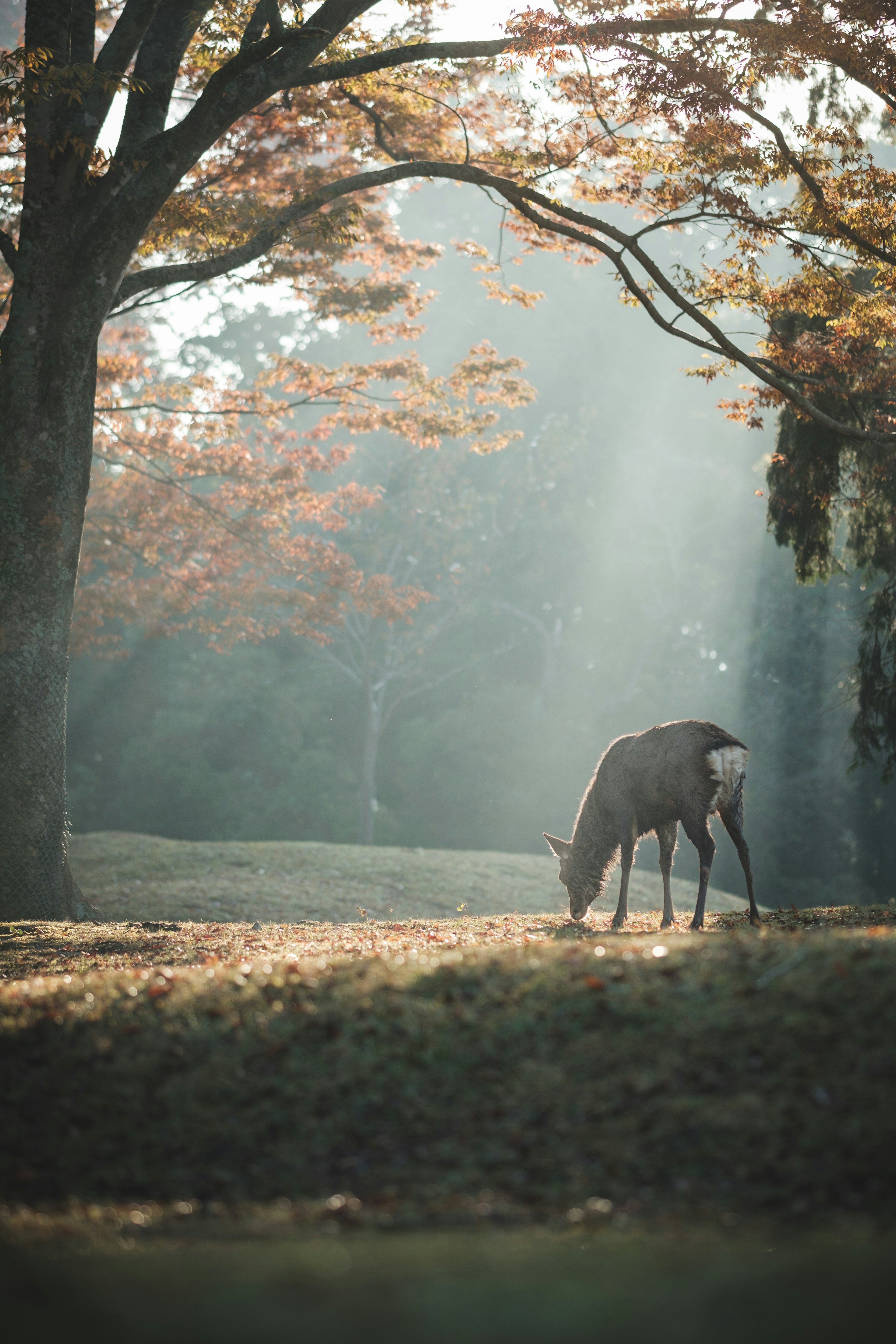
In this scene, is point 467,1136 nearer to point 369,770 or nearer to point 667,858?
point 667,858

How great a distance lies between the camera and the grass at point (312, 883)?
1380 cm

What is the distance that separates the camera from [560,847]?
37.1 ft

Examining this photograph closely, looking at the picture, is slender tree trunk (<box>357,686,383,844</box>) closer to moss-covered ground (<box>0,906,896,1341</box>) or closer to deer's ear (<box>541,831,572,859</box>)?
deer's ear (<box>541,831,572,859</box>)

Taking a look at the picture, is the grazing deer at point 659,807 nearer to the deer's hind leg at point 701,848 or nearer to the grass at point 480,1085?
the deer's hind leg at point 701,848

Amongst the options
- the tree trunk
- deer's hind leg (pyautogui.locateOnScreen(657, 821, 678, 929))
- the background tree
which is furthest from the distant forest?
the tree trunk

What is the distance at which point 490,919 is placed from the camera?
11523 millimetres

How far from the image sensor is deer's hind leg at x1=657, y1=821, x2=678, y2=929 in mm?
9656

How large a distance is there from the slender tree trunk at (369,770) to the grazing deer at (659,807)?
57.7 feet

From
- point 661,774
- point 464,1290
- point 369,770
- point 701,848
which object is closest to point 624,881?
point 701,848

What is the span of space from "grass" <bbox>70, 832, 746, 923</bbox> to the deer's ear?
3.48 m

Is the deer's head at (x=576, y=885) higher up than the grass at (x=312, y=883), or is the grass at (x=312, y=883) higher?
the deer's head at (x=576, y=885)

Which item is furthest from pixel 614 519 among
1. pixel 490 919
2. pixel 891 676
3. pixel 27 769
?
pixel 27 769

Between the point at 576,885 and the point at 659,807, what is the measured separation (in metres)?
1.62

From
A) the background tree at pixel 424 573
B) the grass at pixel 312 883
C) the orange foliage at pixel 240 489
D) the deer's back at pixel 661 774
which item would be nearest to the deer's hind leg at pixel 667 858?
the deer's back at pixel 661 774
